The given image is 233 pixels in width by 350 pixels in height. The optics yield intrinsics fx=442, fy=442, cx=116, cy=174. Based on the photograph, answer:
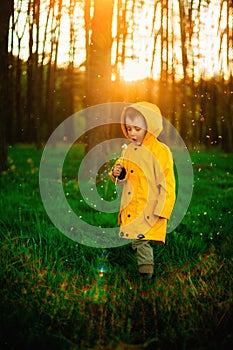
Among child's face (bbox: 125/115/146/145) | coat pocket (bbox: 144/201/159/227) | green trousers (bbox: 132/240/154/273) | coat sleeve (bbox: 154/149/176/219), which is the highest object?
child's face (bbox: 125/115/146/145)

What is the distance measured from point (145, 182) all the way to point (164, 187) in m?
0.15

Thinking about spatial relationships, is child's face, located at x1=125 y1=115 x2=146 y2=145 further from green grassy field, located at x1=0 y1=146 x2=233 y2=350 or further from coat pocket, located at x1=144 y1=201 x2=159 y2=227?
green grassy field, located at x1=0 y1=146 x2=233 y2=350

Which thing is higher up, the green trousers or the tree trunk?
the tree trunk

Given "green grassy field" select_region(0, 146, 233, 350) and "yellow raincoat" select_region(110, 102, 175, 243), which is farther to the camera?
"yellow raincoat" select_region(110, 102, 175, 243)

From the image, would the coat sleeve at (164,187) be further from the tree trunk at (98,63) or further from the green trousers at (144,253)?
the tree trunk at (98,63)

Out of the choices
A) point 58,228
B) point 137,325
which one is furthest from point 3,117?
point 137,325

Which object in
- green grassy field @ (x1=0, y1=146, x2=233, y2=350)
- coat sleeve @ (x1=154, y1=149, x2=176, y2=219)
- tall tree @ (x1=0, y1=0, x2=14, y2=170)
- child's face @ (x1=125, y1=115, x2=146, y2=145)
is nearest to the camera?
green grassy field @ (x1=0, y1=146, x2=233, y2=350)

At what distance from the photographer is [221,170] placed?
25.1 ft

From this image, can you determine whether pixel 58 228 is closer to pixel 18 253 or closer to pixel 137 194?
pixel 18 253

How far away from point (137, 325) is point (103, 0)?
3951 mm

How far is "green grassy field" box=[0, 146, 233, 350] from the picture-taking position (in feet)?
8.13

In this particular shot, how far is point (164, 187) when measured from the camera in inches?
125

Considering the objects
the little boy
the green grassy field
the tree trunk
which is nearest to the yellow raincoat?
the little boy

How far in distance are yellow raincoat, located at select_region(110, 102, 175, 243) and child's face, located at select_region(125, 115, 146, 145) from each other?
5cm
